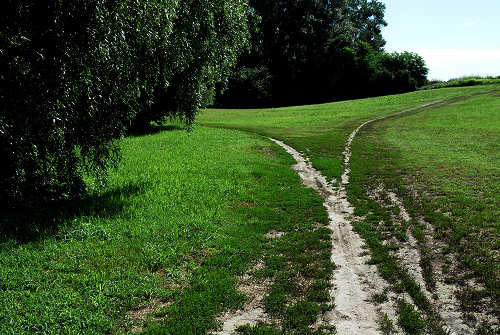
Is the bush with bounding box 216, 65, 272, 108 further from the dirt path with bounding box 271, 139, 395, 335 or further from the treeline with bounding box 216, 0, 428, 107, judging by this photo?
the dirt path with bounding box 271, 139, 395, 335

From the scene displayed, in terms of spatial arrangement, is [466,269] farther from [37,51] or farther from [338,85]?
[338,85]

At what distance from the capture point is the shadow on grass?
8.38m

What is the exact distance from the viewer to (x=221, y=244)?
838 centimetres

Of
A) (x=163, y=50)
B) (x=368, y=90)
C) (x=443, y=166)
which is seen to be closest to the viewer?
(x=163, y=50)

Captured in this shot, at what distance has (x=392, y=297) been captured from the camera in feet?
20.1

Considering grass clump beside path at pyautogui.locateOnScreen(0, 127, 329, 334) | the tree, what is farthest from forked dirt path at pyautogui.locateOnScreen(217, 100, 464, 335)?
the tree

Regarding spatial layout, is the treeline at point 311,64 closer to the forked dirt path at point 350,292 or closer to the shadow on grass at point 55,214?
the shadow on grass at point 55,214

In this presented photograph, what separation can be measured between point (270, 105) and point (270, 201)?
55597 millimetres

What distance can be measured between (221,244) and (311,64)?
62896 mm

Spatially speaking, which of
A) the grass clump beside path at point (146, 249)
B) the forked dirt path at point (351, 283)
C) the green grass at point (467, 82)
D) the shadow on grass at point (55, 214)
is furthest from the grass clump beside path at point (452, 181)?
the green grass at point (467, 82)

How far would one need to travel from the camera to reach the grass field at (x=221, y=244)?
5746mm

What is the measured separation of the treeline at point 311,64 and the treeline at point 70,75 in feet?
170

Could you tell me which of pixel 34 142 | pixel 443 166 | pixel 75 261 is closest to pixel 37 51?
pixel 34 142

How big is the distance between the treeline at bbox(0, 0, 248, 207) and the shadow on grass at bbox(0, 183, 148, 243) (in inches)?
14.0
